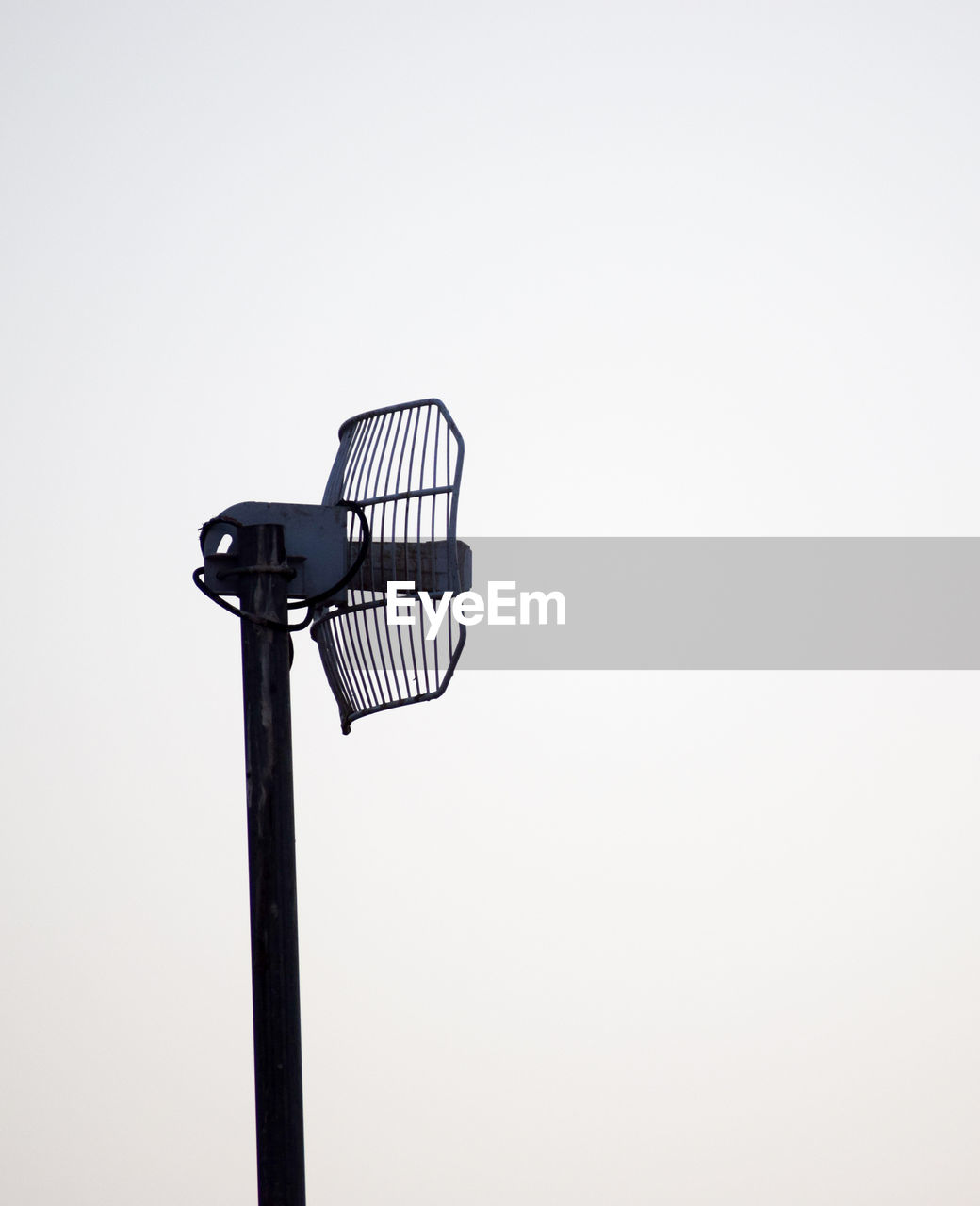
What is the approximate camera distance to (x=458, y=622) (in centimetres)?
449

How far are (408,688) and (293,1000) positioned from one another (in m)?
1.06

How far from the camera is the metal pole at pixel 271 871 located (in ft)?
14.1

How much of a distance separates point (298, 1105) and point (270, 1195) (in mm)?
278

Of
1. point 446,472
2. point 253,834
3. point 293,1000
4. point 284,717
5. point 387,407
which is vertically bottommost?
point 293,1000

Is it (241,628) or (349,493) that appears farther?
(349,493)

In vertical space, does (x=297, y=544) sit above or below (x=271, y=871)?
above

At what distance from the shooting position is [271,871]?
4.37 meters

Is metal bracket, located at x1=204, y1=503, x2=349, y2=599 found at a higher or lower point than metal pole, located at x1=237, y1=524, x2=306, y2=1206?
higher

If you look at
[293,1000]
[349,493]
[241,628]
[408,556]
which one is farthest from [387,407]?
[293,1000]

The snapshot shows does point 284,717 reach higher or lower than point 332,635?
lower

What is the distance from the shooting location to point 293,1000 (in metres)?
4.38

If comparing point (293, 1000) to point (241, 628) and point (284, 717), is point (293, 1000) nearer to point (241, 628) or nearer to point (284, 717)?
point (284, 717)

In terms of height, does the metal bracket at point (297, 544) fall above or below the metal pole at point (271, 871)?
above

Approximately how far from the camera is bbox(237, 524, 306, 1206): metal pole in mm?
4312
